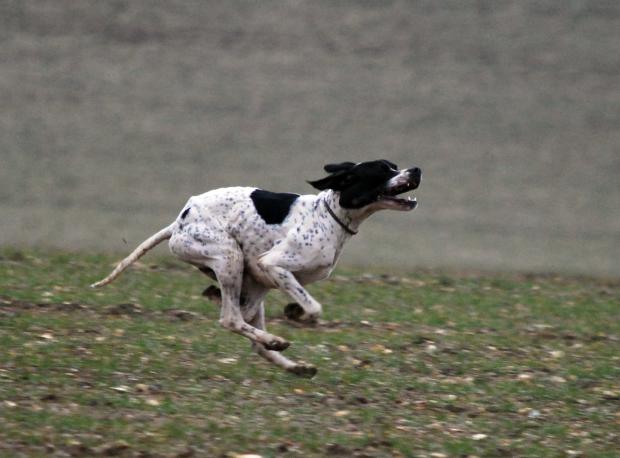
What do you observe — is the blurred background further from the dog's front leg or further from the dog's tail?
the dog's front leg

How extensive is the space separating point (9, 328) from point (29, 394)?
6.43ft

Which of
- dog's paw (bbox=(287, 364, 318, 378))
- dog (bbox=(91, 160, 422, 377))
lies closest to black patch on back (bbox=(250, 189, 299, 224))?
dog (bbox=(91, 160, 422, 377))

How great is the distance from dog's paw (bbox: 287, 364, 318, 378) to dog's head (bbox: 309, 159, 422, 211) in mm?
1057

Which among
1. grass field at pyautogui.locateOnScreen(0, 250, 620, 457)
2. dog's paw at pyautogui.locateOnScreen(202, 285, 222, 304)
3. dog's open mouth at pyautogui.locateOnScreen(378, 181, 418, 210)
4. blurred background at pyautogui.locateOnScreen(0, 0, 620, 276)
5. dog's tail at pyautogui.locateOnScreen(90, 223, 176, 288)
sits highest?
blurred background at pyautogui.locateOnScreen(0, 0, 620, 276)

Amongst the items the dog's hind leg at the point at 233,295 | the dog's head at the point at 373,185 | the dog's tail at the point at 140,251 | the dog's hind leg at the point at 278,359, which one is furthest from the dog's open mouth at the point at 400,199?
the dog's tail at the point at 140,251

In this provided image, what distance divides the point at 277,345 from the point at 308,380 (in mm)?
377

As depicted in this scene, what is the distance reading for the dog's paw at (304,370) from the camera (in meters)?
7.95

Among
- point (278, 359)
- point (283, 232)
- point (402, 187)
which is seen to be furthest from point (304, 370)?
point (402, 187)

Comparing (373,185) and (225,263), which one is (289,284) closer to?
(225,263)

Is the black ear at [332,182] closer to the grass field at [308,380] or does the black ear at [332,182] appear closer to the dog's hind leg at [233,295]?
the dog's hind leg at [233,295]

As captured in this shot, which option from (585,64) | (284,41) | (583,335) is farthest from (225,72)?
(583,335)

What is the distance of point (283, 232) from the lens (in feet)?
25.6

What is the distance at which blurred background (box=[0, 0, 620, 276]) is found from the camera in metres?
17.7

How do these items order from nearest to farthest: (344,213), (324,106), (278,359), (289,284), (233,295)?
(289,284) < (344,213) < (233,295) < (278,359) < (324,106)
